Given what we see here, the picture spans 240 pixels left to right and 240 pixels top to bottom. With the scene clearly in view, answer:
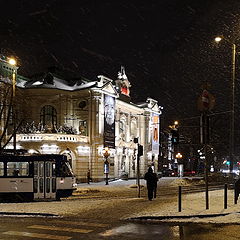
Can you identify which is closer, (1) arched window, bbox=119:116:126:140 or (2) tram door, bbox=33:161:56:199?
(2) tram door, bbox=33:161:56:199

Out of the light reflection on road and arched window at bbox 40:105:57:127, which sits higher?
arched window at bbox 40:105:57:127

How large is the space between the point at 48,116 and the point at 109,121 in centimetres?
779

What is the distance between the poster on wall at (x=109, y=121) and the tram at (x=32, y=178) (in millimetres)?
29232

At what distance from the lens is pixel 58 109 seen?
5494cm

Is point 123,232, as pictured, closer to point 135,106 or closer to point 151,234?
point 151,234

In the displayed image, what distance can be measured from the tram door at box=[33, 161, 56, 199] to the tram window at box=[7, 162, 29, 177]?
1.87 feet

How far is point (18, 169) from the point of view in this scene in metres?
25.3

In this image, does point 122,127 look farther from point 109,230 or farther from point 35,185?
point 109,230

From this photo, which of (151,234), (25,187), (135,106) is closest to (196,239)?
(151,234)

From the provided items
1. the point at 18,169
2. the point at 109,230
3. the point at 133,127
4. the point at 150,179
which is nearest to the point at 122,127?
the point at 133,127

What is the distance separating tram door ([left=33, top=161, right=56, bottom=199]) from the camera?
25.0 meters

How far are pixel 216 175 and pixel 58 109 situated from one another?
2099 centimetres

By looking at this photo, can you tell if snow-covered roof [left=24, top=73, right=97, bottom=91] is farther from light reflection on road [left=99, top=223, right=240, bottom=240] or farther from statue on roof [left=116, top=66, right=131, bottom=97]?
light reflection on road [left=99, top=223, right=240, bottom=240]

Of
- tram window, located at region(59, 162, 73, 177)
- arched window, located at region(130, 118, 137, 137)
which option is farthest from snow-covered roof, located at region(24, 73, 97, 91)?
tram window, located at region(59, 162, 73, 177)
